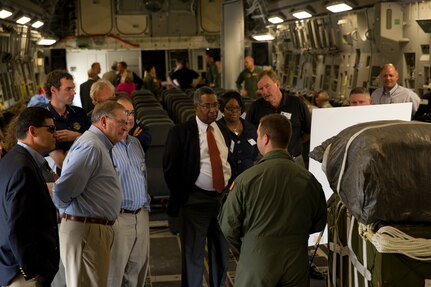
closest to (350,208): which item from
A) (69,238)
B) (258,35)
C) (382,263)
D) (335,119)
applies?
(382,263)

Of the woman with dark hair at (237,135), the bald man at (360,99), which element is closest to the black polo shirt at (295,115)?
the bald man at (360,99)

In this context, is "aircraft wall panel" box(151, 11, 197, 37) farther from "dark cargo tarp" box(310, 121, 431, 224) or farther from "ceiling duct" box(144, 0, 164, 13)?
"dark cargo tarp" box(310, 121, 431, 224)

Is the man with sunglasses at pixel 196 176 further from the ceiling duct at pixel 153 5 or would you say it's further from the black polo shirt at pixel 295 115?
the ceiling duct at pixel 153 5

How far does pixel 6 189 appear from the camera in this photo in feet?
11.6

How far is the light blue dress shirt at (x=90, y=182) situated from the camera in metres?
3.99

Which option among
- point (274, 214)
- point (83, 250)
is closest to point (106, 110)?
point (83, 250)

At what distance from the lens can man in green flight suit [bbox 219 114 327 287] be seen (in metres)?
3.47

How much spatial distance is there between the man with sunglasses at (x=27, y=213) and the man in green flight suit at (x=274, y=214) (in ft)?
3.56

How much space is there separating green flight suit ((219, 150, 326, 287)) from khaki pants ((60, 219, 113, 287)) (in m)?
1.11

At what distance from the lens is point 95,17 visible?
19.6 metres

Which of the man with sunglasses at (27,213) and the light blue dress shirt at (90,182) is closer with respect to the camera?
the man with sunglasses at (27,213)

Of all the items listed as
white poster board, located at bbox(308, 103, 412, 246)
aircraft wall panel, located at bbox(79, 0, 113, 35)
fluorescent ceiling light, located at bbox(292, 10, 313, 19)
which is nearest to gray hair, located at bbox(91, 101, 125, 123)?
white poster board, located at bbox(308, 103, 412, 246)

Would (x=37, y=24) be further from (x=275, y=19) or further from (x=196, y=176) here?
(x=196, y=176)

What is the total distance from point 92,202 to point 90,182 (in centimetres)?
14
